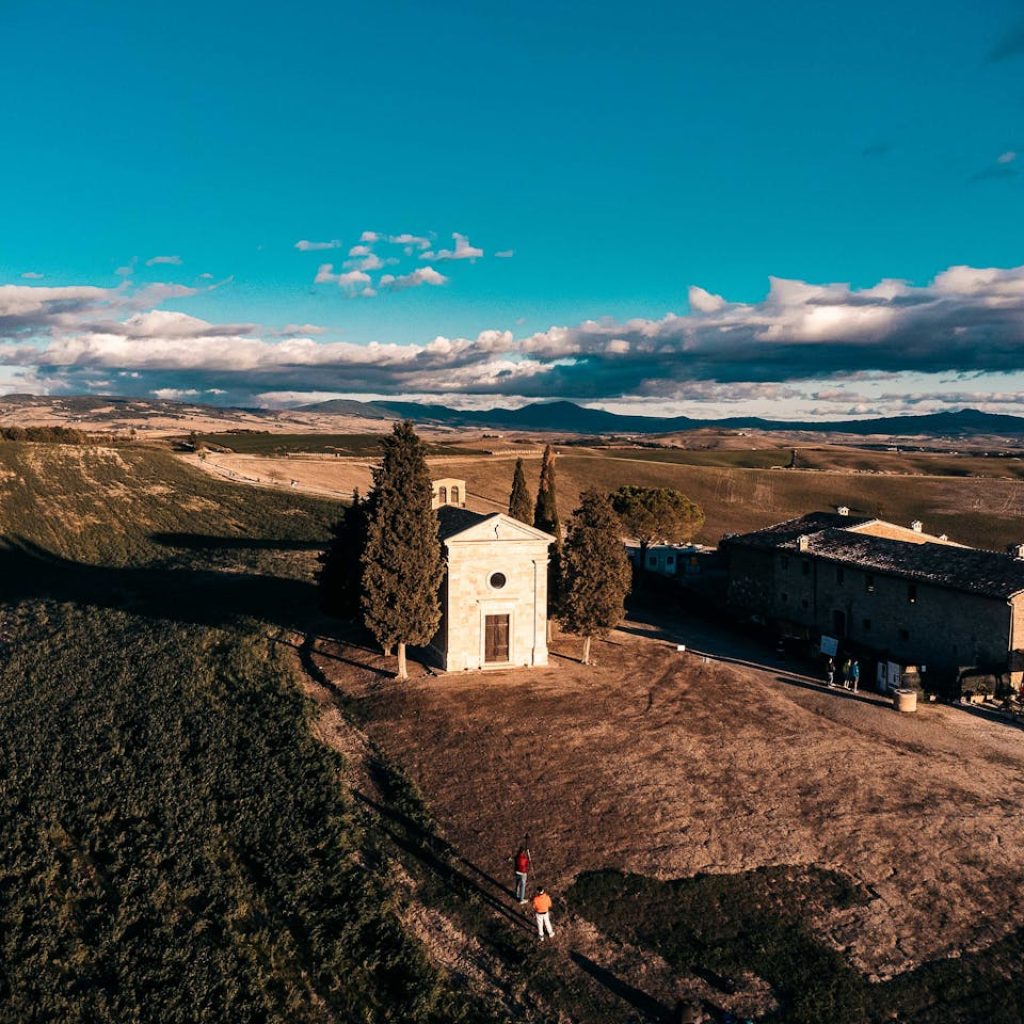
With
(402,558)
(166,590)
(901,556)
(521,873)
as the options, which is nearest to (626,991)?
(521,873)

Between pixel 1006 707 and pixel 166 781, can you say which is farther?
pixel 1006 707

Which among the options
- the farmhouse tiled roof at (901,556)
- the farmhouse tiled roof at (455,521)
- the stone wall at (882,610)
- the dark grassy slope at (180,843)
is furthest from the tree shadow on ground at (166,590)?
the farmhouse tiled roof at (901,556)

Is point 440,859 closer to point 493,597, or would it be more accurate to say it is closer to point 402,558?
point 402,558

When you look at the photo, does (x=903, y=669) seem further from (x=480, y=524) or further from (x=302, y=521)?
(x=302, y=521)

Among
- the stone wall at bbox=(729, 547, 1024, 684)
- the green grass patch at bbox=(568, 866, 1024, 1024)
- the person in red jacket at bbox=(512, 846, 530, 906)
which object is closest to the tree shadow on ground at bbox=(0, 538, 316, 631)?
the person in red jacket at bbox=(512, 846, 530, 906)

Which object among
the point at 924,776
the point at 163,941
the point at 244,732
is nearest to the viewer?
the point at 163,941

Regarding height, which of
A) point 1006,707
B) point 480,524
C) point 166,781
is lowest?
point 1006,707

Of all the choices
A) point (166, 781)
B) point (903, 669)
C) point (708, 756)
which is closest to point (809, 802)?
point (708, 756)
